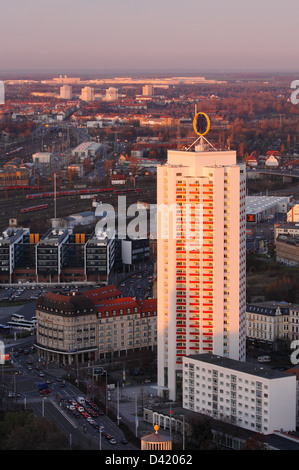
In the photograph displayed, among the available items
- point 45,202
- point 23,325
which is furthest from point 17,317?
point 45,202

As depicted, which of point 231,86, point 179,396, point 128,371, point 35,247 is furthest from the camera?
point 231,86

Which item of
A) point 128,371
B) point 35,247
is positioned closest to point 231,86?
point 35,247

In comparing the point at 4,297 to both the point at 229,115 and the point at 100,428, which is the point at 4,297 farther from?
the point at 229,115

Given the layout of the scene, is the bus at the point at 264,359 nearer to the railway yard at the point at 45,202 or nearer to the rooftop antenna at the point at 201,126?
the rooftop antenna at the point at 201,126

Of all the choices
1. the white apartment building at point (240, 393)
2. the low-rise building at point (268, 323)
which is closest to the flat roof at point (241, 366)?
the white apartment building at point (240, 393)

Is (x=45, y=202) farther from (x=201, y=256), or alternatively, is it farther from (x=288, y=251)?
(x=201, y=256)

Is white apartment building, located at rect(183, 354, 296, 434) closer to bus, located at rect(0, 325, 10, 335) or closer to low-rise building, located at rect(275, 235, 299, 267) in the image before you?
bus, located at rect(0, 325, 10, 335)
